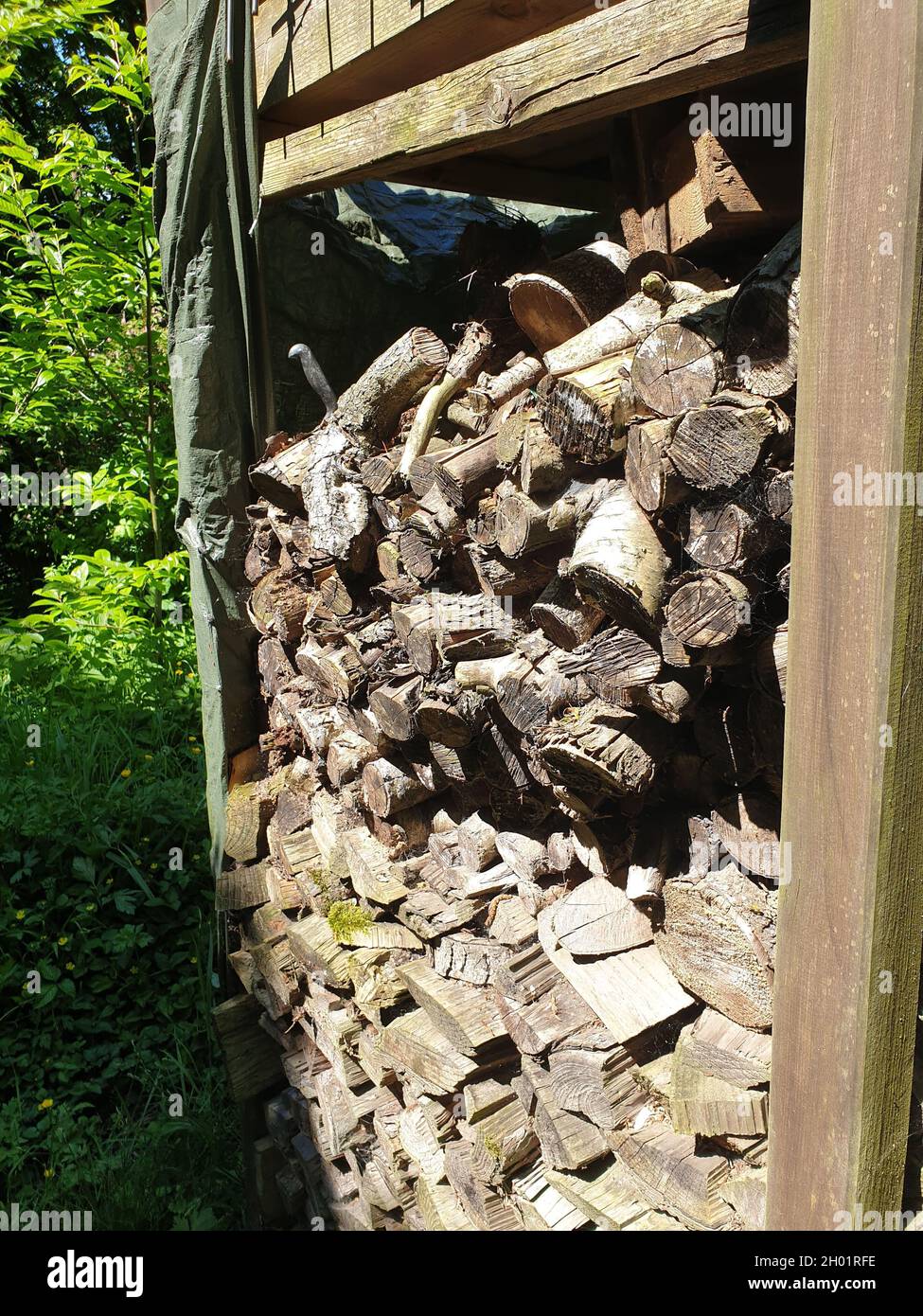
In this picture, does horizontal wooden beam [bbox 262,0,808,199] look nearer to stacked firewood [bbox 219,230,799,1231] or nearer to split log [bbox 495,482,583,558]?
stacked firewood [bbox 219,230,799,1231]

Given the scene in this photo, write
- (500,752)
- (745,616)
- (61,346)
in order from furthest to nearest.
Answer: (61,346), (500,752), (745,616)

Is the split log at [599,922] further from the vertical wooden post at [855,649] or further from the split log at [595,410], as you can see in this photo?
the split log at [595,410]

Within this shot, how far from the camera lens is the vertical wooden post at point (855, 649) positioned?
1.09 meters

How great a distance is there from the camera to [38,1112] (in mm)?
3529

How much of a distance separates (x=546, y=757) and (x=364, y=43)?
75.5 inches

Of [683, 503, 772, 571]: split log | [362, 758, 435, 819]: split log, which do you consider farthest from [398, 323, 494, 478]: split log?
[683, 503, 772, 571]: split log

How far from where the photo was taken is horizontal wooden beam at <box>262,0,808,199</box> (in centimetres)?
146

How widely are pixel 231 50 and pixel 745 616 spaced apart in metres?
2.48

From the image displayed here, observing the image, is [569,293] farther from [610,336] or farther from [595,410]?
[595,410]

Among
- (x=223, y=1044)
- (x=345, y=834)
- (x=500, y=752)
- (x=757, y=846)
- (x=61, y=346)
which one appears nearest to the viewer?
(x=757, y=846)

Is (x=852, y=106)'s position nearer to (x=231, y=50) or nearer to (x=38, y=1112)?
(x=231, y=50)

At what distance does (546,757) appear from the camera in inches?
66.7
